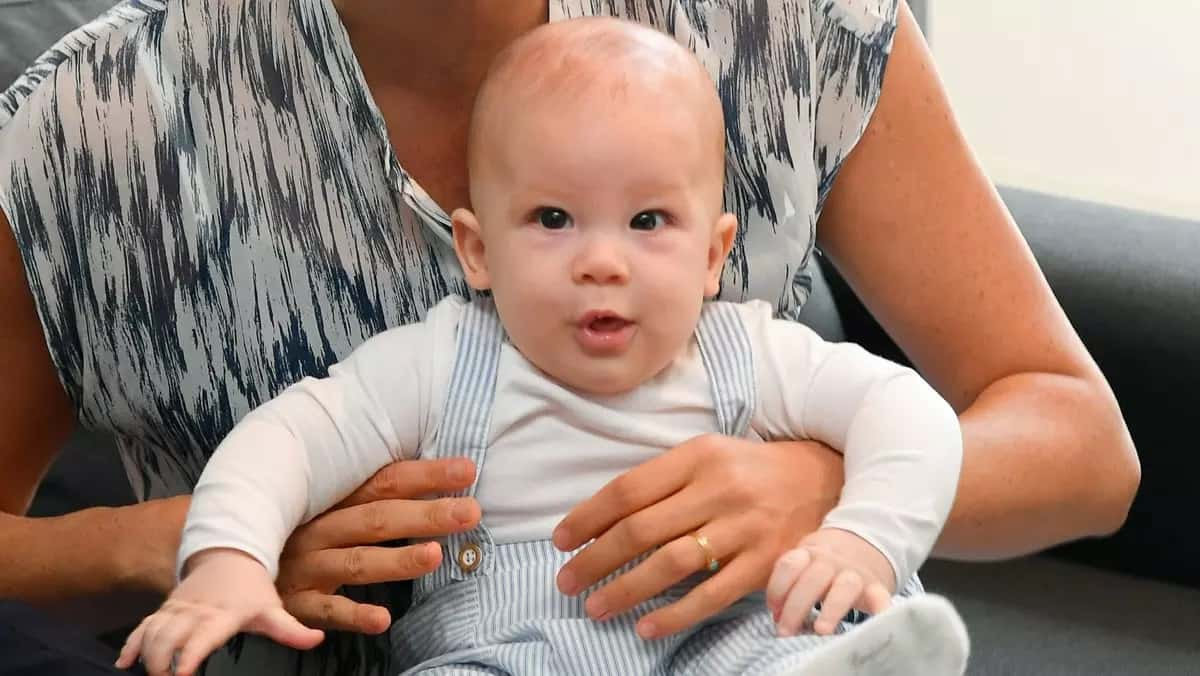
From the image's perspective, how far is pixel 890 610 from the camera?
0.81 m

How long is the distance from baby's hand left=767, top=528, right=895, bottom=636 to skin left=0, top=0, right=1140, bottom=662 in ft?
0.34

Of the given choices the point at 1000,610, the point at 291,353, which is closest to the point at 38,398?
the point at 291,353

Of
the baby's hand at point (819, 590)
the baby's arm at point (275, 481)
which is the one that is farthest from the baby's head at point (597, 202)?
the baby's hand at point (819, 590)

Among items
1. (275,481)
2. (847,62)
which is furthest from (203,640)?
(847,62)

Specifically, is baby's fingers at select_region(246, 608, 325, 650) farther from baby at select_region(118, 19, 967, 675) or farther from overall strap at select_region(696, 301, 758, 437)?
overall strap at select_region(696, 301, 758, 437)

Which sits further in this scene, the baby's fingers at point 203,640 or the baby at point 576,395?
the baby at point 576,395

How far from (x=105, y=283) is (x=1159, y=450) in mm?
1081

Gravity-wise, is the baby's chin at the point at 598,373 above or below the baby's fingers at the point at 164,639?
above

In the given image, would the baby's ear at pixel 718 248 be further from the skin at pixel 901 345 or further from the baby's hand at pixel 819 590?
the baby's hand at pixel 819 590

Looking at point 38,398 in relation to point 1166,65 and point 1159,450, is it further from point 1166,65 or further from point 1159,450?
point 1166,65

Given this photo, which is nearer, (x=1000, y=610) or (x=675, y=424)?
(x=675, y=424)

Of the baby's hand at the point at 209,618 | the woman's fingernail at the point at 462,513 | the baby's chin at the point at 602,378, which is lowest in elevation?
the woman's fingernail at the point at 462,513

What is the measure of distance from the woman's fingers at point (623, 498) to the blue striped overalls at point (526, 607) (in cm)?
5

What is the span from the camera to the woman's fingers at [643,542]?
0.95 metres
